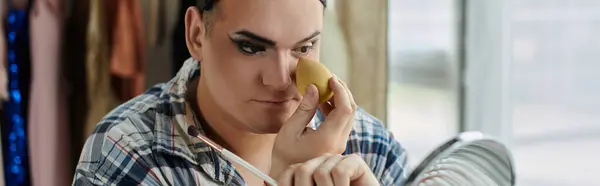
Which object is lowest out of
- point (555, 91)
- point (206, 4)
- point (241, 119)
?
point (555, 91)

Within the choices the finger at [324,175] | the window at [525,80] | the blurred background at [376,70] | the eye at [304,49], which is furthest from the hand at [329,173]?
the window at [525,80]

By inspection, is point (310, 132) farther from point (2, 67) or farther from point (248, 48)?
point (2, 67)

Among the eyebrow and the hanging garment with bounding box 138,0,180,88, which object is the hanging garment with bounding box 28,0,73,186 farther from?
the eyebrow

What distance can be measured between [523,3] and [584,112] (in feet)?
0.69

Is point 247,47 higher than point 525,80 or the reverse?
higher

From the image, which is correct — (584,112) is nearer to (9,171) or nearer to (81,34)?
(81,34)

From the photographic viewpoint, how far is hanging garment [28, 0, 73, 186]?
1.07m

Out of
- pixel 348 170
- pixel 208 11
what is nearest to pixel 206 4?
pixel 208 11

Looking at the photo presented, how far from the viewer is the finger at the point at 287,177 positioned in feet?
1.76

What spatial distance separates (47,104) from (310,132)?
65 centimetres

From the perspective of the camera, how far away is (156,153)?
688 millimetres

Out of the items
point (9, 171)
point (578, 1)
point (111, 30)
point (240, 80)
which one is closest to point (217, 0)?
point (240, 80)

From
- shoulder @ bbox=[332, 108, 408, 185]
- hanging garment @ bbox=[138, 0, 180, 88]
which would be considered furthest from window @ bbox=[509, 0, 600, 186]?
hanging garment @ bbox=[138, 0, 180, 88]

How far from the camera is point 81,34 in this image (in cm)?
110
